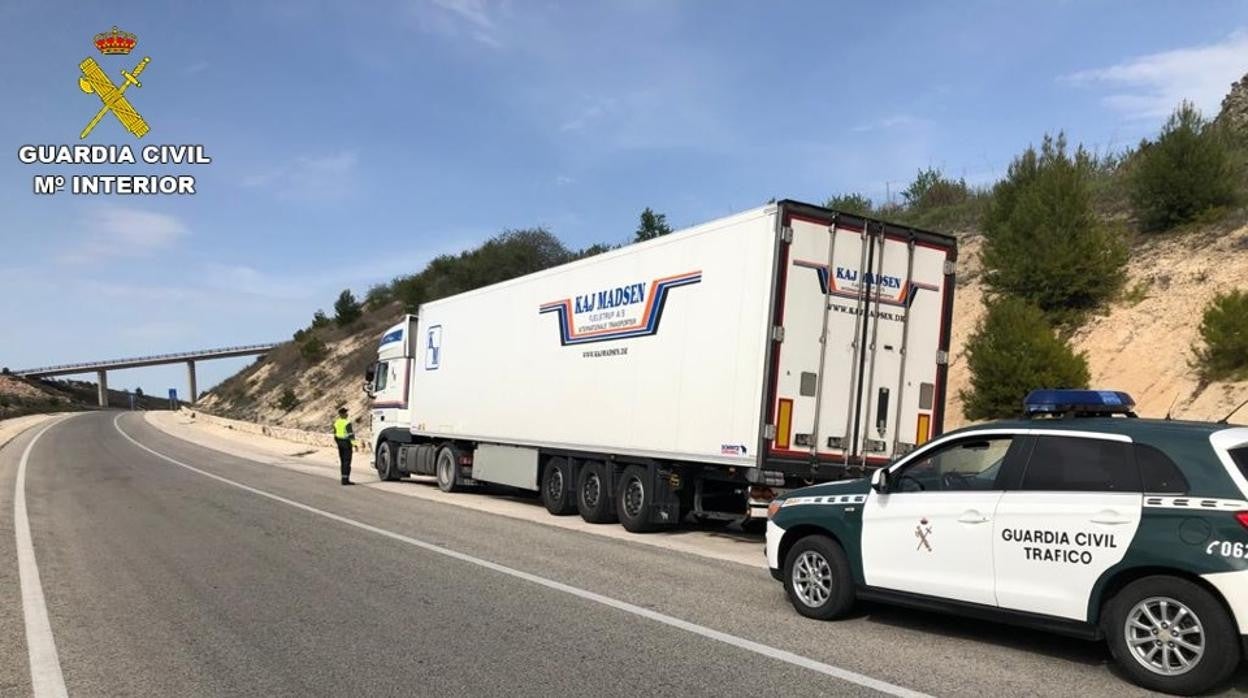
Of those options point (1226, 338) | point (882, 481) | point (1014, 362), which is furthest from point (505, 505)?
point (1226, 338)

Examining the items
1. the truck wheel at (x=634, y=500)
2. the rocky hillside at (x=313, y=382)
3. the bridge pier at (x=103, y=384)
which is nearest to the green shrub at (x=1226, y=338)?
the truck wheel at (x=634, y=500)

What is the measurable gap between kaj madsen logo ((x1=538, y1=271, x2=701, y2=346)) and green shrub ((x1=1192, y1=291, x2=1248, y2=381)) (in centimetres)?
945

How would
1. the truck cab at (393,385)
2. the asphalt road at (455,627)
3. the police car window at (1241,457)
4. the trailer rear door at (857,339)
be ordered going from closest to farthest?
the police car window at (1241,457) → the asphalt road at (455,627) → the trailer rear door at (857,339) → the truck cab at (393,385)

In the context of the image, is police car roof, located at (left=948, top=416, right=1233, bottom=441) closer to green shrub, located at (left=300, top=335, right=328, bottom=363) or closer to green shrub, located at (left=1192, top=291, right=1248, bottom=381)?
green shrub, located at (left=1192, top=291, right=1248, bottom=381)

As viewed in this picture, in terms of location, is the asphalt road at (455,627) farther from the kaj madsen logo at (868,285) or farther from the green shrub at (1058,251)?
the green shrub at (1058,251)

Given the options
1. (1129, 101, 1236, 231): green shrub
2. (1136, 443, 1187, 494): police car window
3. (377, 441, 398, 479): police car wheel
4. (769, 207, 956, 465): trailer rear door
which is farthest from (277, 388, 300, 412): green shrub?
(1136, 443, 1187, 494): police car window

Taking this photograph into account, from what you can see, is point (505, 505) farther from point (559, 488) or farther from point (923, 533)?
point (923, 533)

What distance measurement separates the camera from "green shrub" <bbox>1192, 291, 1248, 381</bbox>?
14.4 m

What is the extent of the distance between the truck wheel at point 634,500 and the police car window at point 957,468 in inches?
227

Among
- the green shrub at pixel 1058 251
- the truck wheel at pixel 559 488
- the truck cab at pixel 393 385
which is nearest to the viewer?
the truck wheel at pixel 559 488

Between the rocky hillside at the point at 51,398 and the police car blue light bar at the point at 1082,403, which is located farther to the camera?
the rocky hillside at the point at 51,398

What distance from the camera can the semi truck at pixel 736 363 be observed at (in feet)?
33.8

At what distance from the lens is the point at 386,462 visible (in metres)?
21.6

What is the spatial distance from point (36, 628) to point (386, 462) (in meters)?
15.0
